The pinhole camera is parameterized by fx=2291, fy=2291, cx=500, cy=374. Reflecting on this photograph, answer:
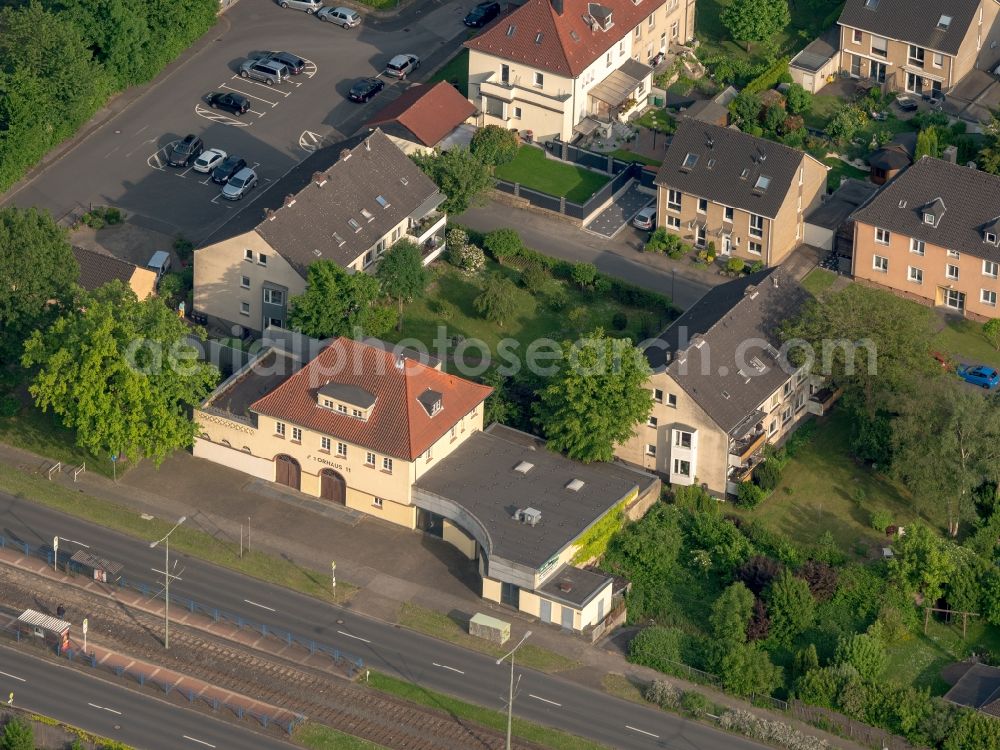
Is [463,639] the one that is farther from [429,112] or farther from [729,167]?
[429,112]

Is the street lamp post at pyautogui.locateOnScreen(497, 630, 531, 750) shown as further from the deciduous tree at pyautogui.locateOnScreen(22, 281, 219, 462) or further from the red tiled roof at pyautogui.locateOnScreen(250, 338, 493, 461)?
the deciduous tree at pyautogui.locateOnScreen(22, 281, 219, 462)

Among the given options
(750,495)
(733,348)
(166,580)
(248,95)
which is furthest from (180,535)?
(248,95)

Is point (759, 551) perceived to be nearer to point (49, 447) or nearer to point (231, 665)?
point (231, 665)

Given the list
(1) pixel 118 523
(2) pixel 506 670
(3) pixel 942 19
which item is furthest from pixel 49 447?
(3) pixel 942 19

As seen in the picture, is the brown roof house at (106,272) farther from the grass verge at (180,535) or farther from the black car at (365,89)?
the black car at (365,89)

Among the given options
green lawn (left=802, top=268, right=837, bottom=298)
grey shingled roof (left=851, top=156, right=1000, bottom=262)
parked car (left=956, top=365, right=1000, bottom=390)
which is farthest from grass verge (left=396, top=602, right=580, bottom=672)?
grey shingled roof (left=851, top=156, right=1000, bottom=262)

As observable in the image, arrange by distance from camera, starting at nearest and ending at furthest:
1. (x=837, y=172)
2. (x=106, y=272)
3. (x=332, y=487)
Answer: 1. (x=332, y=487)
2. (x=106, y=272)
3. (x=837, y=172)

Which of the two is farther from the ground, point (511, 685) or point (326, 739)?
point (511, 685)
